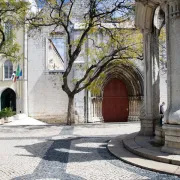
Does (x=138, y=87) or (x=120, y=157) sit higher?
(x=138, y=87)

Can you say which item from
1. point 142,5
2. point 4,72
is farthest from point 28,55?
point 142,5

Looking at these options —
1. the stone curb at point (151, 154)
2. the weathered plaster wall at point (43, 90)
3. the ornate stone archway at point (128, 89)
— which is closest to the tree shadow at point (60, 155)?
the stone curb at point (151, 154)

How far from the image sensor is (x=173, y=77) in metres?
5.54

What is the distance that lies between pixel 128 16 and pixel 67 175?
11.5m

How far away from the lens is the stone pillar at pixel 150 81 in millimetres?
8062

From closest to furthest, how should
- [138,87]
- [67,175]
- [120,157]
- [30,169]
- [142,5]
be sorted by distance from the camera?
1. [67,175]
2. [30,169]
3. [120,157]
4. [142,5]
5. [138,87]

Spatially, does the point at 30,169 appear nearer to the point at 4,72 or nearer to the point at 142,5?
the point at 142,5

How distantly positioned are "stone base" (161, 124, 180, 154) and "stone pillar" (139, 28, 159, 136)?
102 inches

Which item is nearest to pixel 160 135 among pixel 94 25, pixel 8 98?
pixel 94 25

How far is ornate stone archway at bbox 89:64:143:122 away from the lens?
66.3ft

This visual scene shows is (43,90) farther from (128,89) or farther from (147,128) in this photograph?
(147,128)

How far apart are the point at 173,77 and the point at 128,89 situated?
16058 mm

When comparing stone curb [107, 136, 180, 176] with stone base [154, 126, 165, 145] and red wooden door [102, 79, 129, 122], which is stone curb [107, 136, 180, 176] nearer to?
stone base [154, 126, 165, 145]

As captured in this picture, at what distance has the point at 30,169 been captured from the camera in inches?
193
